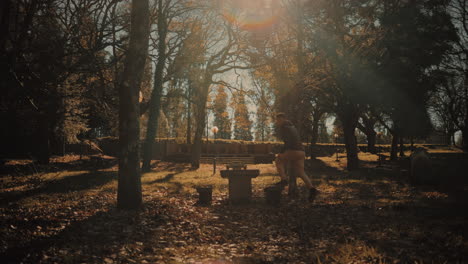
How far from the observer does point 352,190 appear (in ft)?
36.2

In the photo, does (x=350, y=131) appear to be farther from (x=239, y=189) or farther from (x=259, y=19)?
(x=239, y=189)

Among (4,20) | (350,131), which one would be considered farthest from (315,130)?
(4,20)

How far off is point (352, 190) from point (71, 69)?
9674mm

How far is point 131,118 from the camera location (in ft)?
24.5

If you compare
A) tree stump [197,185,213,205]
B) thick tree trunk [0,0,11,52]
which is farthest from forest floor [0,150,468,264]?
thick tree trunk [0,0,11,52]

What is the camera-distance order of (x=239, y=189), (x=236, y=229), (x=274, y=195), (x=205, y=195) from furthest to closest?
1. (x=239, y=189)
2. (x=205, y=195)
3. (x=274, y=195)
4. (x=236, y=229)

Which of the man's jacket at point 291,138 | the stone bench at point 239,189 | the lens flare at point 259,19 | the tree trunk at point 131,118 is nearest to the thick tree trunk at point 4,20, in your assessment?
the tree trunk at point 131,118

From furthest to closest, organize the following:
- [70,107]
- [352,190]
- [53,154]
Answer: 1. [53,154]
2. [70,107]
3. [352,190]

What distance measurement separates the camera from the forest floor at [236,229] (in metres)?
4.36

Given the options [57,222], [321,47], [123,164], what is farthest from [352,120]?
[57,222]

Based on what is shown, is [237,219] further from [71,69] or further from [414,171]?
[414,171]

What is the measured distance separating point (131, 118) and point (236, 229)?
12.0 feet

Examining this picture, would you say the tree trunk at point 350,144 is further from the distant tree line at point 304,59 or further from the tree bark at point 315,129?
the tree bark at point 315,129

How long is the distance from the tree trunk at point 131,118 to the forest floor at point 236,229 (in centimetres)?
49
